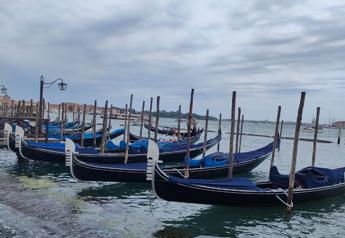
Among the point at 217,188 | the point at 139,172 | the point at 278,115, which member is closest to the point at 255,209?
the point at 217,188

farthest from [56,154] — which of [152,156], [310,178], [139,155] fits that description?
[310,178]

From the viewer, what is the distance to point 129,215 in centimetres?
954

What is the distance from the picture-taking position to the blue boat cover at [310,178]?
11508mm

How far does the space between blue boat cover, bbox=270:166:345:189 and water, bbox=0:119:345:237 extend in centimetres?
61

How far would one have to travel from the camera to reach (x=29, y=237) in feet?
23.4

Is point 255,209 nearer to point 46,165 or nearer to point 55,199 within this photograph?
point 55,199

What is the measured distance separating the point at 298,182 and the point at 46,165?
10.4 m

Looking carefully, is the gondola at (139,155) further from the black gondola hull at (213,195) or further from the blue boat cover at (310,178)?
the blue boat cover at (310,178)

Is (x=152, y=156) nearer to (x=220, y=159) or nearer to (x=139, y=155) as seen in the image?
(x=220, y=159)

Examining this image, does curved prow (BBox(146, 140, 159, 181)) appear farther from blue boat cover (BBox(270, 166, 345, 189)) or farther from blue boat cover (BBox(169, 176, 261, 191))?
blue boat cover (BBox(270, 166, 345, 189))

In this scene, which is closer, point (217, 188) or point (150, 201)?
point (217, 188)

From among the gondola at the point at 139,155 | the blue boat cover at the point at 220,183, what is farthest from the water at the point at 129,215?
the gondola at the point at 139,155

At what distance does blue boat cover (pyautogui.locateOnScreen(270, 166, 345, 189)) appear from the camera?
11.5 metres

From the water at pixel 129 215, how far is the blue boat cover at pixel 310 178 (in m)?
0.61
